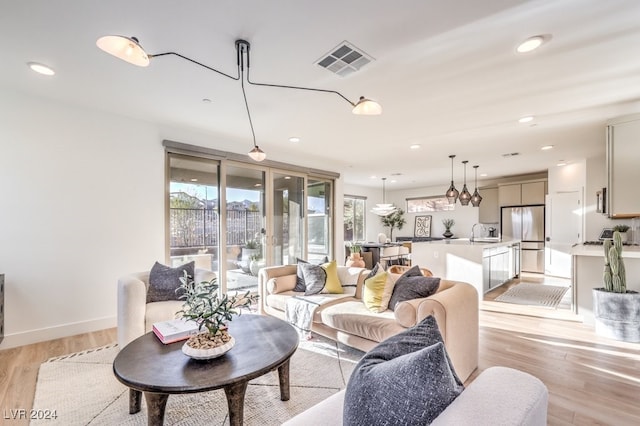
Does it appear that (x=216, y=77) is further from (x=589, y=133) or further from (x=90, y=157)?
(x=589, y=133)

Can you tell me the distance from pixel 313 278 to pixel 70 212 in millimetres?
2892

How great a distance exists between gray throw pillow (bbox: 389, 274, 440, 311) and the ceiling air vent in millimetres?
1927

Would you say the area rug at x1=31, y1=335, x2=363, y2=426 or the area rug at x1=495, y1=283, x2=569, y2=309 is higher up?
the area rug at x1=31, y1=335, x2=363, y2=426

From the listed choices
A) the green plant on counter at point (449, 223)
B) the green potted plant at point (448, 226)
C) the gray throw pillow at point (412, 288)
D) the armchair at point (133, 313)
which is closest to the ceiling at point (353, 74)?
the gray throw pillow at point (412, 288)

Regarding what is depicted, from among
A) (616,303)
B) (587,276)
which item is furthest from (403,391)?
(587,276)

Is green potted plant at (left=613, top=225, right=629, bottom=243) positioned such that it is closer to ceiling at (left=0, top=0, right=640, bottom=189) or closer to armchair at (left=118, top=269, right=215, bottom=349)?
ceiling at (left=0, top=0, right=640, bottom=189)

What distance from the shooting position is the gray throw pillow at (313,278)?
140 inches

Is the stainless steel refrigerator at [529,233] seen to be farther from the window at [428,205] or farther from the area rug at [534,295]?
the window at [428,205]

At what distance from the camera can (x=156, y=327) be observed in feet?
7.23

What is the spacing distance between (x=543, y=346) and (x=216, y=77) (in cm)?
416

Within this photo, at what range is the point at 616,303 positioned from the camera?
328 cm

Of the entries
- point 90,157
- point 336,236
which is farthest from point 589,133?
point 90,157

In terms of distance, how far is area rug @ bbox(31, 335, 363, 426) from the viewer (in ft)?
6.45

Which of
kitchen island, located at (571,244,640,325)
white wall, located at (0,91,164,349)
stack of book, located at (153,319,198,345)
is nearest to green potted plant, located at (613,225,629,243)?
kitchen island, located at (571,244,640,325)
